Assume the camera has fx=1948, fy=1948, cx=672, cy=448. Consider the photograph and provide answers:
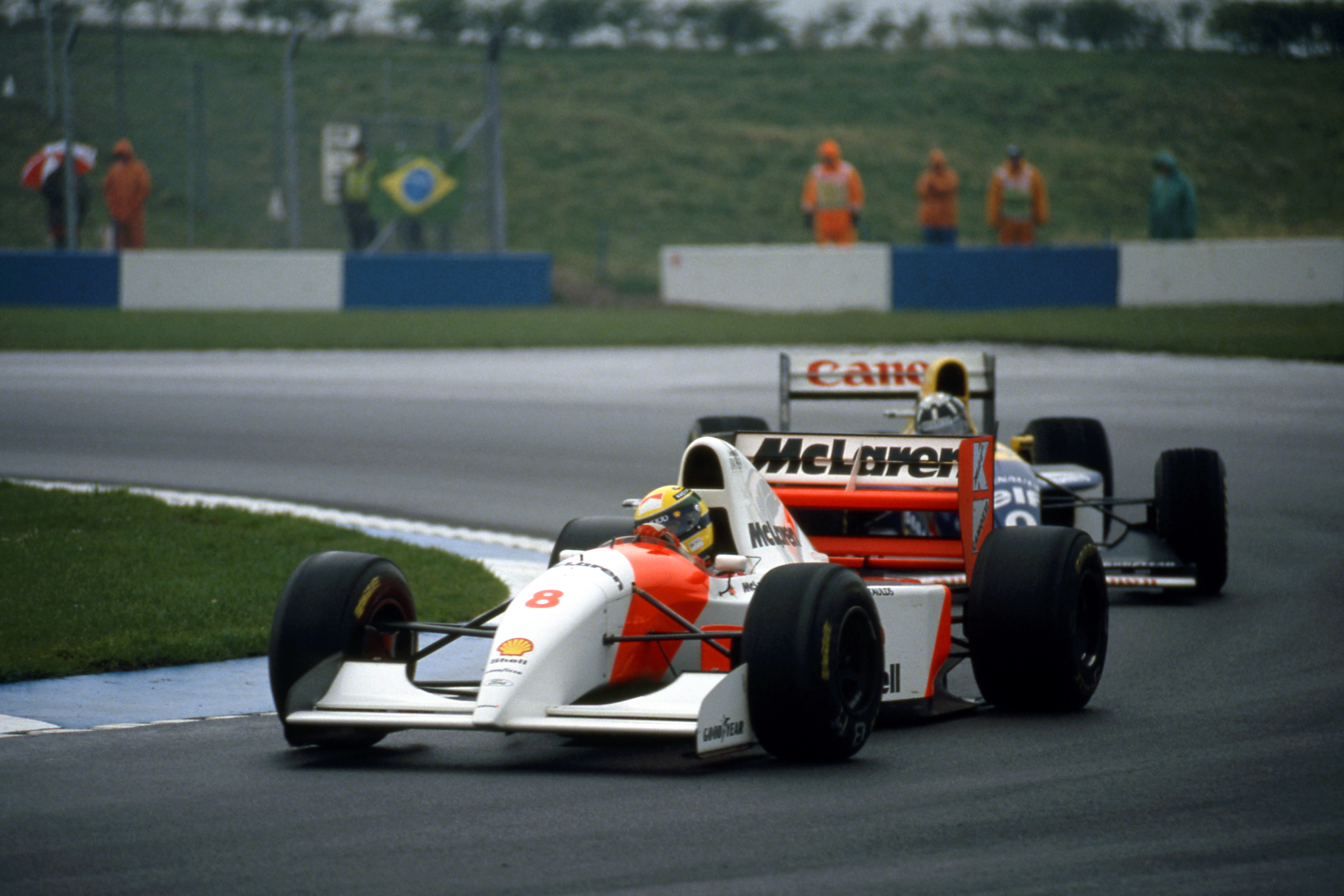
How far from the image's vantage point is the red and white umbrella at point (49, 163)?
2858cm

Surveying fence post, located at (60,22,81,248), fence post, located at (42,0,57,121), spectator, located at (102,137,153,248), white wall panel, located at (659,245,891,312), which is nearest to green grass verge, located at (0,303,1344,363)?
white wall panel, located at (659,245,891,312)

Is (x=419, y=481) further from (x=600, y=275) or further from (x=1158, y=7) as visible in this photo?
(x=1158, y=7)

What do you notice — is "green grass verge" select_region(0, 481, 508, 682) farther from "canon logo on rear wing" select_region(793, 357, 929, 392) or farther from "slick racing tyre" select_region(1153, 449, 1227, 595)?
"slick racing tyre" select_region(1153, 449, 1227, 595)

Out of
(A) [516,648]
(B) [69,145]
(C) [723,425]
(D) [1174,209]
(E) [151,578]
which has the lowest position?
(E) [151,578]

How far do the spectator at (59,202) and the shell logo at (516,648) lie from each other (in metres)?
23.5

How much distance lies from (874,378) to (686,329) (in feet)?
49.0

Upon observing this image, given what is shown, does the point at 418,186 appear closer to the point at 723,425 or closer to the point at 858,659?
the point at 723,425

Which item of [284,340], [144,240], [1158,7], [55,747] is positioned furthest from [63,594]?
[1158,7]

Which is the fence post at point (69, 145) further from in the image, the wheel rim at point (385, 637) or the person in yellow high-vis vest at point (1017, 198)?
the wheel rim at point (385, 637)

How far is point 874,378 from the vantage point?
11.2 m

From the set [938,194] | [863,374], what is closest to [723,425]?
[863,374]

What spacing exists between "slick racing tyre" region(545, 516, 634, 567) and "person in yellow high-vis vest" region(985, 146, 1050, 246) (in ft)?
74.1

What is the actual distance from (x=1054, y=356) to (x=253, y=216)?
1430 cm

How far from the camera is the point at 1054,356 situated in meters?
22.4
